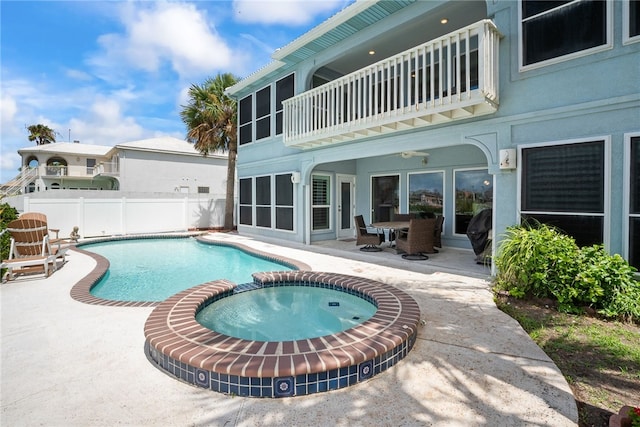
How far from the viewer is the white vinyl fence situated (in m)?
12.9

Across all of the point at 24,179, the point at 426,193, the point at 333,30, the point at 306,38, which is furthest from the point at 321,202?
the point at 24,179

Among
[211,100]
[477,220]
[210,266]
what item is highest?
[211,100]

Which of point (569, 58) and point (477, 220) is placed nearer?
point (569, 58)

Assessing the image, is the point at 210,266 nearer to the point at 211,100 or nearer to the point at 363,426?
the point at 363,426

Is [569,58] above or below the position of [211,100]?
below

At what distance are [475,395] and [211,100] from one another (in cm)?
1624

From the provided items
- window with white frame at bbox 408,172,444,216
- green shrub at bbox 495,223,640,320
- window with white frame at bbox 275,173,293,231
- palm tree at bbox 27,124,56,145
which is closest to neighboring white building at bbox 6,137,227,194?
palm tree at bbox 27,124,56,145

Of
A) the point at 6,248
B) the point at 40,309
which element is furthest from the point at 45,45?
the point at 40,309

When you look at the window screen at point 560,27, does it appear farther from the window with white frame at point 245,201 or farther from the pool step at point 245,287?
the window with white frame at point 245,201

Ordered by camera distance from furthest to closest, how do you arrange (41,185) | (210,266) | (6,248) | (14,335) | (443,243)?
(41,185) < (443,243) < (210,266) < (6,248) < (14,335)

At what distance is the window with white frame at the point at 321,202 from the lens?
11.6 metres

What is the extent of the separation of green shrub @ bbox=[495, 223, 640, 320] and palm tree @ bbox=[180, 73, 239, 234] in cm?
1405

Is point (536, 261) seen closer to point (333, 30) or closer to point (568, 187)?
point (568, 187)

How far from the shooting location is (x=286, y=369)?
8.26ft
